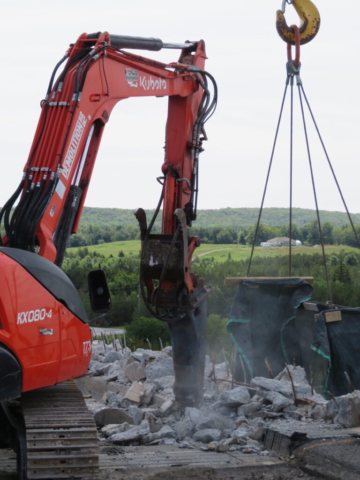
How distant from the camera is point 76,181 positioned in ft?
20.2

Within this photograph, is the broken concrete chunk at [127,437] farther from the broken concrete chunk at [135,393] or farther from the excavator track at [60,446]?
the excavator track at [60,446]

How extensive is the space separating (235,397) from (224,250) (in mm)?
45281

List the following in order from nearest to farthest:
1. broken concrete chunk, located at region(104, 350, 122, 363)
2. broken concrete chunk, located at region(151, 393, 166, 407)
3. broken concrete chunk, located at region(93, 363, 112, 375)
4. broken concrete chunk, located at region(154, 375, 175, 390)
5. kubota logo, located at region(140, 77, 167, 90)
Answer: kubota logo, located at region(140, 77, 167, 90) < broken concrete chunk, located at region(151, 393, 166, 407) < broken concrete chunk, located at region(154, 375, 175, 390) < broken concrete chunk, located at region(93, 363, 112, 375) < broken concrete chunk, located at region(104, 350, 122, 363)

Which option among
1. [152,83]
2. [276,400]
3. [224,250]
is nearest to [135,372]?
[276,400]

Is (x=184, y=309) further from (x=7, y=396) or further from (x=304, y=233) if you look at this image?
(x=304, y=233)

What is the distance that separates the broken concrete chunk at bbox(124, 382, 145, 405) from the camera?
922 centimetres

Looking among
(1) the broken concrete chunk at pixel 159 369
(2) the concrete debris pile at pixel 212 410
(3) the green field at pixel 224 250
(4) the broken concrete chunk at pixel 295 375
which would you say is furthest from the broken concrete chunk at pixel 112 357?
(3) the green field at pixel 224 250

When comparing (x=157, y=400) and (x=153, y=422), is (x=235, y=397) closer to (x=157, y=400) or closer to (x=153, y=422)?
(x=153, y=422)

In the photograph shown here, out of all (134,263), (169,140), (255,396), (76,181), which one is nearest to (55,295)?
(76,181)

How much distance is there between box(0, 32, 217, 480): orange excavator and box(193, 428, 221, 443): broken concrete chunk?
2.81ft

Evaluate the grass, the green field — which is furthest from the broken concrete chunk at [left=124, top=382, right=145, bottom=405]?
the grass

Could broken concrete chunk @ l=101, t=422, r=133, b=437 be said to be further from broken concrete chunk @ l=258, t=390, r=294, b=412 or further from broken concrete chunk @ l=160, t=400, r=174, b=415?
broken concrete chunk @ l=258, t=390, r=294, b=412

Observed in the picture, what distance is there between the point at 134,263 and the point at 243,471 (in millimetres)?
49530

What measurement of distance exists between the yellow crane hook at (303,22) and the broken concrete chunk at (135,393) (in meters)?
4.83
